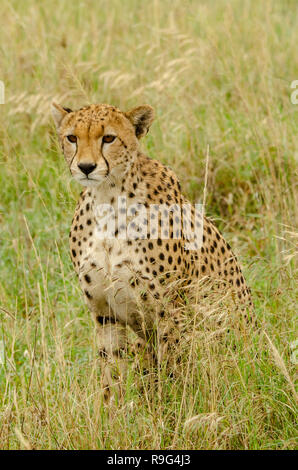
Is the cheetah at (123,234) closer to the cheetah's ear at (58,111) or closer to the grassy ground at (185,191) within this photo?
the cheetah's ear at (58,111)

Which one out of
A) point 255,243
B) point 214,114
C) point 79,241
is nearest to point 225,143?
point 214,114

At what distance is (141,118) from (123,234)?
417mm

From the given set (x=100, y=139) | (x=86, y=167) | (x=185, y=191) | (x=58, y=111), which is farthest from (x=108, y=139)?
(x=185, y=191)

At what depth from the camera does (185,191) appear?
476 cm

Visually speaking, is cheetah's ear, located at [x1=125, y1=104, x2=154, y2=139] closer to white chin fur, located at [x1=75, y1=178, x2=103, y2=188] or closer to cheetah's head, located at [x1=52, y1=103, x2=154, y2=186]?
cheetah's head, located at [x1=52, y1=103, x2=154, y2=186]

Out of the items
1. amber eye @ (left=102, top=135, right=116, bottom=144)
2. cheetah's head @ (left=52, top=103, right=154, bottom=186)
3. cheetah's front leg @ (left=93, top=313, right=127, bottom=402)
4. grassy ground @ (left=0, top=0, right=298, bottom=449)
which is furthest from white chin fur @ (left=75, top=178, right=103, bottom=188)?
cheetah's front leg @ (left=93, top=313, right=127, bottom=402)

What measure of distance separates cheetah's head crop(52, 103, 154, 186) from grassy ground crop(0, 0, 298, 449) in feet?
1.05

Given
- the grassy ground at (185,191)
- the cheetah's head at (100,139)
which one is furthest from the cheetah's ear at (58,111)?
the grassy ground at (185,191)

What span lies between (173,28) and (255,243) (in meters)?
1.60

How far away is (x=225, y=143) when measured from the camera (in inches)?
189

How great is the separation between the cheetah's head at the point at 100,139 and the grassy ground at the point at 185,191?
1.05 ft

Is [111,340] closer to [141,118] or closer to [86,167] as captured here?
[86,167]

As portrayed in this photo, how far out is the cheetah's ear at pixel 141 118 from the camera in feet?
10.8
